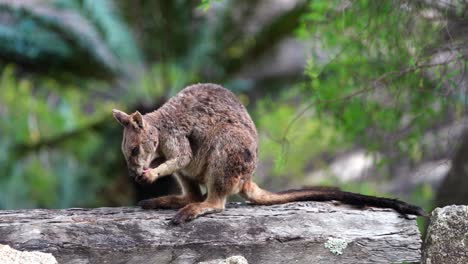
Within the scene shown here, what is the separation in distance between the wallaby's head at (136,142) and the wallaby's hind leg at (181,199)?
0.29 m

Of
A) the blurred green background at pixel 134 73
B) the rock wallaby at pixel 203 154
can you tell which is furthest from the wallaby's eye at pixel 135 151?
the blurred green background at pixel 134 73

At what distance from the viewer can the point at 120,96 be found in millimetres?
13172

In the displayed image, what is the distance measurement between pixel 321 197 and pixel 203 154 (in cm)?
107

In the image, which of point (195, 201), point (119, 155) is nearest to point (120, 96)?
point (119, 155)

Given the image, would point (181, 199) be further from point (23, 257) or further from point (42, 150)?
point (42, 150)

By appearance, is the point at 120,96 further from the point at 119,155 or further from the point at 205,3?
the point at 205,3

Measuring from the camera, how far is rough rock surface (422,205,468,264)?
5.37 metres

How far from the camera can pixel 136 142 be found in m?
6.07

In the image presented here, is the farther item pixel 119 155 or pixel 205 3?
pixel 119 155

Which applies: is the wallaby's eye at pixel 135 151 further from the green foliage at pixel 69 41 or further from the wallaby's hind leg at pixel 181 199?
the green foliage at pixel 69 41

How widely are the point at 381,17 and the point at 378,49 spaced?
39 centimetres

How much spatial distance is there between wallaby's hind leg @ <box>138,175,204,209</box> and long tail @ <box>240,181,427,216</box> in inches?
18.3

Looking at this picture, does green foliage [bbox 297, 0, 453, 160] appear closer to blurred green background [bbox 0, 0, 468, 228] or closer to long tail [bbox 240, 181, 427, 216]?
long tail [bbox 240, 181, 427, 216]

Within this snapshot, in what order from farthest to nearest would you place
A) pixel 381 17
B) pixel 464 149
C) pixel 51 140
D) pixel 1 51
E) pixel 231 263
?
1. pixel 51 140
2. pixel 1 51
3. pixel 464 149
4. pixel 381 17
5. pixel 231 263
